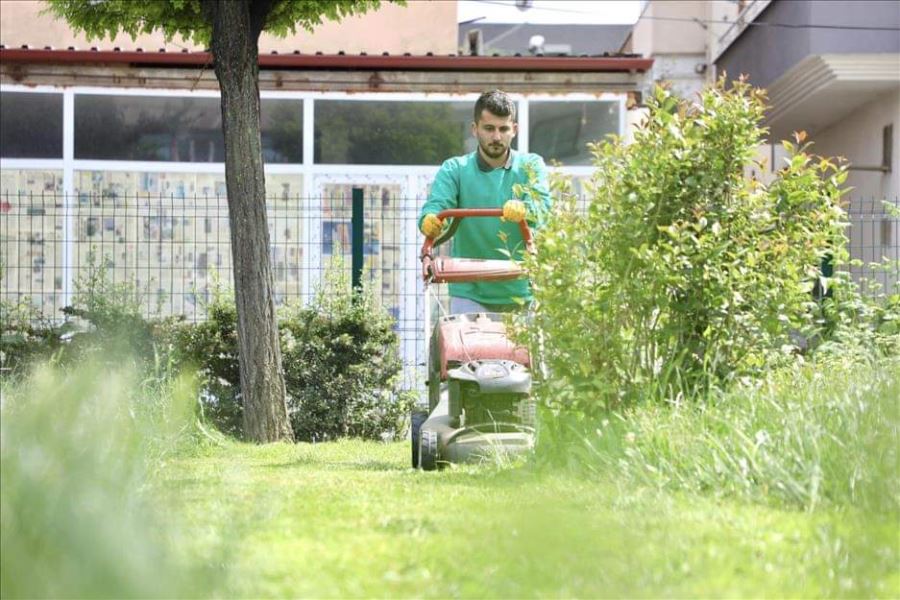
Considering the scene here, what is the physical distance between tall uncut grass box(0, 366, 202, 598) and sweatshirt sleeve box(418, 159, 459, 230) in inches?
171

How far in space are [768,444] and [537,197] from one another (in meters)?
2.06

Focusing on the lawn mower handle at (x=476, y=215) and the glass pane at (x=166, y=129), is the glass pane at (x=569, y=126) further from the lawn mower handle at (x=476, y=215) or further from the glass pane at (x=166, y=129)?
the lawn mower handle at (x=476, y=215)

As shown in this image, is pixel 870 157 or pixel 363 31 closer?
pixel 363 31

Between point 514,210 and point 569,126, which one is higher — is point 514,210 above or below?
below

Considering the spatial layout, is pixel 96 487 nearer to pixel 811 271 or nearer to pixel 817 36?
pixel 811 271

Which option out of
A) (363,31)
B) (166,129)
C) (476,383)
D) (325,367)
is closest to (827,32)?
(363,31)

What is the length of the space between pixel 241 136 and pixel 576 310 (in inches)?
164

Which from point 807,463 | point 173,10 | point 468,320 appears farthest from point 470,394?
point 173,10

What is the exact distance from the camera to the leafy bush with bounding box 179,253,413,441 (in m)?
10.6

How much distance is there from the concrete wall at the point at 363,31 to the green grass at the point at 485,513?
1435 cm

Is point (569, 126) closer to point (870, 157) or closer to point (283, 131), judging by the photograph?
point (283, 131)

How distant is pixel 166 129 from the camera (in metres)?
16.3

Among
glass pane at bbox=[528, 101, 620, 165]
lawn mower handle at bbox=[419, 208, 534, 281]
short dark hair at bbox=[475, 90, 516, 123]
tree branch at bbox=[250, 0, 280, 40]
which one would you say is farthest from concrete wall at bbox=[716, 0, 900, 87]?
lawn mower handle at bbox=[419, 208, 534, 281]

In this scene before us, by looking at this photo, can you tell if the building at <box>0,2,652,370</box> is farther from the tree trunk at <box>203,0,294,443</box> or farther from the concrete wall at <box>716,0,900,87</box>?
the tree trunk at <box>203,0,294,443</box>
